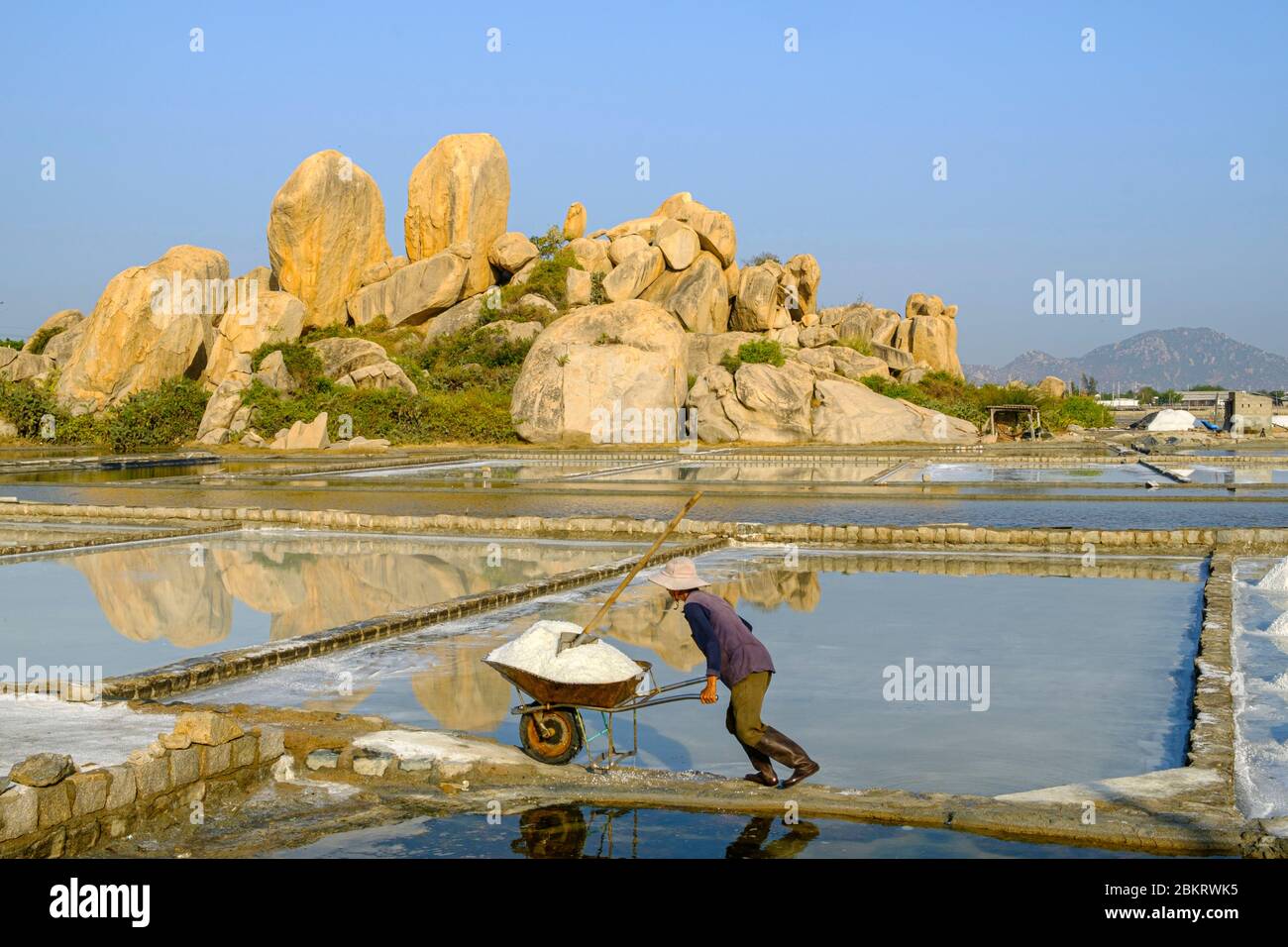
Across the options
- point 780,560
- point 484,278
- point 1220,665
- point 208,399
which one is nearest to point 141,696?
point 1220,665

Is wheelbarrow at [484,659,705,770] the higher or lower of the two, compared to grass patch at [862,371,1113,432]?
lower

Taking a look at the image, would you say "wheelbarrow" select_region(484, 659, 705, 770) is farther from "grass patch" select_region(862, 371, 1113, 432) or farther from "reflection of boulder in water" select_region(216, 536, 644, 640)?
"grass patch" select_region(862, 371, 1113, 432)

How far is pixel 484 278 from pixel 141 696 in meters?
46.7

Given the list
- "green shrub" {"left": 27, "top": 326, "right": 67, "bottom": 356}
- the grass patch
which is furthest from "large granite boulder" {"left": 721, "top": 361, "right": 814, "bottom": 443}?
"green shrub" {"left": 27, "top": 326, "right": 67, "bottom": 356}

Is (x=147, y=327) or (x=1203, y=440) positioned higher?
(x=147, y=327)

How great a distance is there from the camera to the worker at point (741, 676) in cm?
545

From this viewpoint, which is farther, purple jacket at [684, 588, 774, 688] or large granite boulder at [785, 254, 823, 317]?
large granite boulder at [785, 254, 823, 317]

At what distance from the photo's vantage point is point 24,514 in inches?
710

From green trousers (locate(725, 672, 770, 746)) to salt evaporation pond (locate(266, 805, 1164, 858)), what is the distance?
406 millimetres

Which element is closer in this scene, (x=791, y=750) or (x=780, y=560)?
(x=791, y=750)

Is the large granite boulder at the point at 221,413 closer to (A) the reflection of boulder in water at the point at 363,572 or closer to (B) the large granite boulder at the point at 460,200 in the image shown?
(B) the large granite boulder at the point at 460,200

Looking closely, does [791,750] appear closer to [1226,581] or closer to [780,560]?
[1226,581]

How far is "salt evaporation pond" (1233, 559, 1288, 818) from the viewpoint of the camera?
525cm

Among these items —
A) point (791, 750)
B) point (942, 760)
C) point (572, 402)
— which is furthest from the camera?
point (572, 402)
